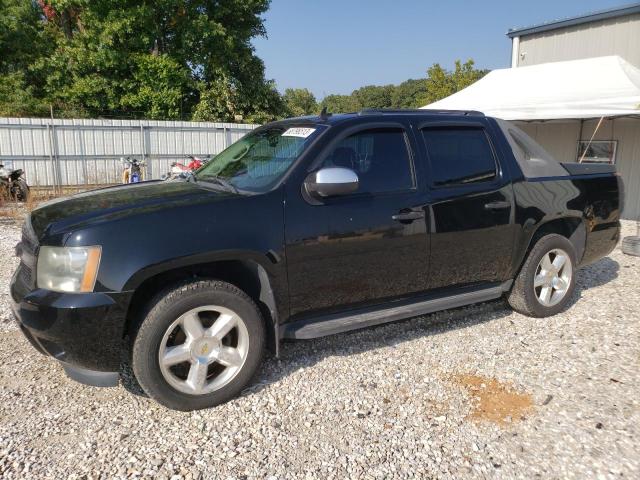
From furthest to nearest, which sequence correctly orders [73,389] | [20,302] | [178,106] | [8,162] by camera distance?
[178,106] < [8,162] < [73,389] < [20,302]

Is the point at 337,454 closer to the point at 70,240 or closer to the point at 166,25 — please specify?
the point at 70,240

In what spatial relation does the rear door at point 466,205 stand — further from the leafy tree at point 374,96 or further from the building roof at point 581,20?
the leafy tree at point 374,96

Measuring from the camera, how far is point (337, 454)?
104 inches

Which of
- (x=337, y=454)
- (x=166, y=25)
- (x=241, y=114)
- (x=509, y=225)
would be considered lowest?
(x=337, y=454)

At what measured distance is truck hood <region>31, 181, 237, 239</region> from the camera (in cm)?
282

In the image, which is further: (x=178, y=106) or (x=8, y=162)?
(x=178, y=106)

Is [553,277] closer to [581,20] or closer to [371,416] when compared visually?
[371,416]

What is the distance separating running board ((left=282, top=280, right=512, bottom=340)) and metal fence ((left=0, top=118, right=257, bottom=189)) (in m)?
13.7

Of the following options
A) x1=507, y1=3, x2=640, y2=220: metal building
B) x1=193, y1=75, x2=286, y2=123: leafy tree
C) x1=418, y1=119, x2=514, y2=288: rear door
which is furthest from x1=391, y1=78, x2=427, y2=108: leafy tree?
x1=418, y1=119, x2=514, y2=288: rear door

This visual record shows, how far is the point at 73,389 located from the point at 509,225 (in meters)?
3.46

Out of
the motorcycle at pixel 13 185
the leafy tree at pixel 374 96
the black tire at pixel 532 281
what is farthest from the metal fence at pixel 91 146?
the leafy tree at pixel 374 96

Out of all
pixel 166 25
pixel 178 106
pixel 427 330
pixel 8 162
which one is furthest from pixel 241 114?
pixel 427 330

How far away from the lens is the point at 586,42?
12.5 meters

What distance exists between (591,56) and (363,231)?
1206 centimetres
